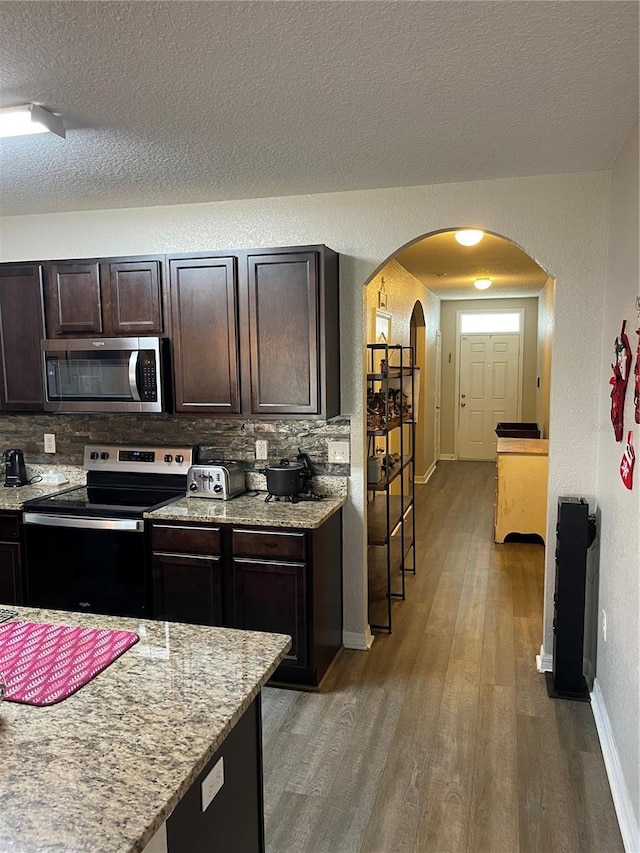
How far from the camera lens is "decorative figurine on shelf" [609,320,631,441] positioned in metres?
2.39

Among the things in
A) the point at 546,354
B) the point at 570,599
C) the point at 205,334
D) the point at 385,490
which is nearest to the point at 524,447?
the point at 546,354

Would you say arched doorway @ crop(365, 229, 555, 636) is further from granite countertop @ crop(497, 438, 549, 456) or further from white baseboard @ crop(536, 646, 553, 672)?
white baseboard @ crop(536, 646, 553, 672)

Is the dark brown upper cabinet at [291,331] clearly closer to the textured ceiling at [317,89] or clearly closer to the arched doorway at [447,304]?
the textured ceiling at [317,89]

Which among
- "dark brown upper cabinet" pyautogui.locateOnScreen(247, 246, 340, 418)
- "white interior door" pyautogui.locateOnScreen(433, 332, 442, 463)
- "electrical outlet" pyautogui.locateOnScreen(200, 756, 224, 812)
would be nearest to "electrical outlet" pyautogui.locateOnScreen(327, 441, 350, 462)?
"dark brown upper cabinet" pyautogui.locateOnScreen(247, 246, 340, 418)

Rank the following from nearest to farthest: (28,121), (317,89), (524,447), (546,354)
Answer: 1. (317,89)
2. (28,121)
3. (524,447)
4. (546,354)

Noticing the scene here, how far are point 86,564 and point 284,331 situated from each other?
5.31 ft

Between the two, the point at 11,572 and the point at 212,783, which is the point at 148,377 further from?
the point at 212,783

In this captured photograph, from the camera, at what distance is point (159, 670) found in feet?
5.03

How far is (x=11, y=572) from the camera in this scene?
11.1ft

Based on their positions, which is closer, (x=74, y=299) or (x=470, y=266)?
(x=74, y=299)

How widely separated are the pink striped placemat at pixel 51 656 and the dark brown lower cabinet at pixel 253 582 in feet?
4.18

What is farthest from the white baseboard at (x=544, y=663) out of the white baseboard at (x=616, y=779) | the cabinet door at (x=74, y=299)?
the cabinet door at (x=74, y=299)

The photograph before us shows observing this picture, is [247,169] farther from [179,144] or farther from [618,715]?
[618,715]

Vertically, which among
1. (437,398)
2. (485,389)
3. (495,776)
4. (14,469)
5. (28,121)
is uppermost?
(28,121)
